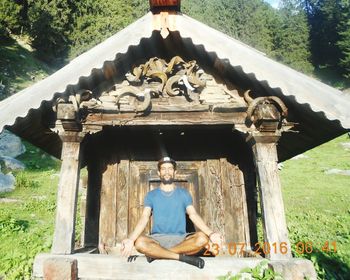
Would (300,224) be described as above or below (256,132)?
below

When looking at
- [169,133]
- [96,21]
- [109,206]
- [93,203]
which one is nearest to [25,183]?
[93,203]

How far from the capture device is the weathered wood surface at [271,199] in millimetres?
4109

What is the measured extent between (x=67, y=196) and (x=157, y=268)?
4.89ft

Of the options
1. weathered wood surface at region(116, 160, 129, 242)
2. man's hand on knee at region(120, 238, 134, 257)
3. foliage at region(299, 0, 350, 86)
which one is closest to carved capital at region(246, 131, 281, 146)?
man's hand on knee at region(120, 238, 134, 257)

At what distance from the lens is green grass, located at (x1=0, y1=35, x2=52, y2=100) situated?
28.1 m

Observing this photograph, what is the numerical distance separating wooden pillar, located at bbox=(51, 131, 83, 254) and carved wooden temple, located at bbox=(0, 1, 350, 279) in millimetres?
13

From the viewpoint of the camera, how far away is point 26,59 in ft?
111

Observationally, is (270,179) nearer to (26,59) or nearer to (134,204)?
(134,204)

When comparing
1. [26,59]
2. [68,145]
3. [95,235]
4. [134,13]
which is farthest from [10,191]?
[134,13]

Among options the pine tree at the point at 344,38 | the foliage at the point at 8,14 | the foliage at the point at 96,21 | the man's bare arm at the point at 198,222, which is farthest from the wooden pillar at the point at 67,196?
the pine tree at the point at 344,38

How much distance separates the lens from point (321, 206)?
46.0ft

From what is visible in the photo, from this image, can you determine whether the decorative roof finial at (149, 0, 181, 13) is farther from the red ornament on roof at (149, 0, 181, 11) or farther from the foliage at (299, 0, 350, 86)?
the foliage at (299, 0, 350, 86)

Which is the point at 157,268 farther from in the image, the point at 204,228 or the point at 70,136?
the point at 70,136

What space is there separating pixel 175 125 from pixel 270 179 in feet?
5.21
